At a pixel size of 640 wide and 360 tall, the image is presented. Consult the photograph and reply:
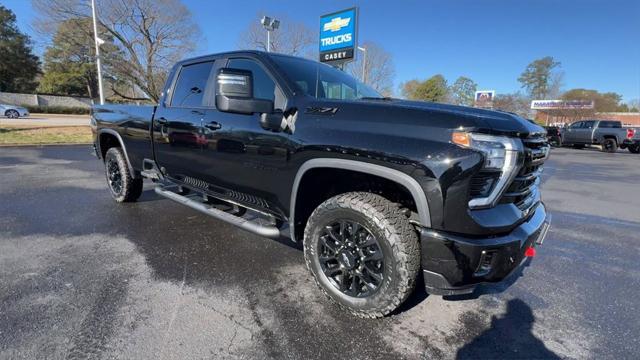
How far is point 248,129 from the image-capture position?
9.82 ft

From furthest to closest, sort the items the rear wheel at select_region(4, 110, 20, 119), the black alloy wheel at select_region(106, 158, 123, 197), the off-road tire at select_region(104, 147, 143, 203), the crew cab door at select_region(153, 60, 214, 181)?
the rear wheel at select_region(4, 110, 20, 119) < the black alloy wheel at select_region(106, 158, 123, 197) < the off-road tire at select_region(104, 147, 143, 203) < the crew cab door at select_region(153, 60, 214, 181)

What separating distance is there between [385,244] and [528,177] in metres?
1.07

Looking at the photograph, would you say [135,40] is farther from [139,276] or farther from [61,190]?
[139,276]

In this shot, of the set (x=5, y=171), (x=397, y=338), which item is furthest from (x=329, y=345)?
(x=5, y=171)

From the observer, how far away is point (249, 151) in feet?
9.89

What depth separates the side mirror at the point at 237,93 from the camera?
265cm

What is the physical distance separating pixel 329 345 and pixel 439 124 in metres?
1.53

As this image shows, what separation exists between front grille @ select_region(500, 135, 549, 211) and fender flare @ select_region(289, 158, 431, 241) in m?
0.51

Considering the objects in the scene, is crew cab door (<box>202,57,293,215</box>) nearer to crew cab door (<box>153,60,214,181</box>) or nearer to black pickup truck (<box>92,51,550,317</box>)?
black pickup truck (<box>92,51,550,317</box>)

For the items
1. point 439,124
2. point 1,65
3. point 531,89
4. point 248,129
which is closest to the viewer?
point 439,124

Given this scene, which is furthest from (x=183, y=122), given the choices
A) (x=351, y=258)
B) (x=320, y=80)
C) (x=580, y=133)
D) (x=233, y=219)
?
(x=580, y=133)

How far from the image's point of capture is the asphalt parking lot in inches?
87.9

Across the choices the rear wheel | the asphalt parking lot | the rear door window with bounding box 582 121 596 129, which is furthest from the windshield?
the rear wheel

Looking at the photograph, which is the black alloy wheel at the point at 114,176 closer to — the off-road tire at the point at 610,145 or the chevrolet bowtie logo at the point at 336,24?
the chevrolet bowtie logo at the point at 336,24
